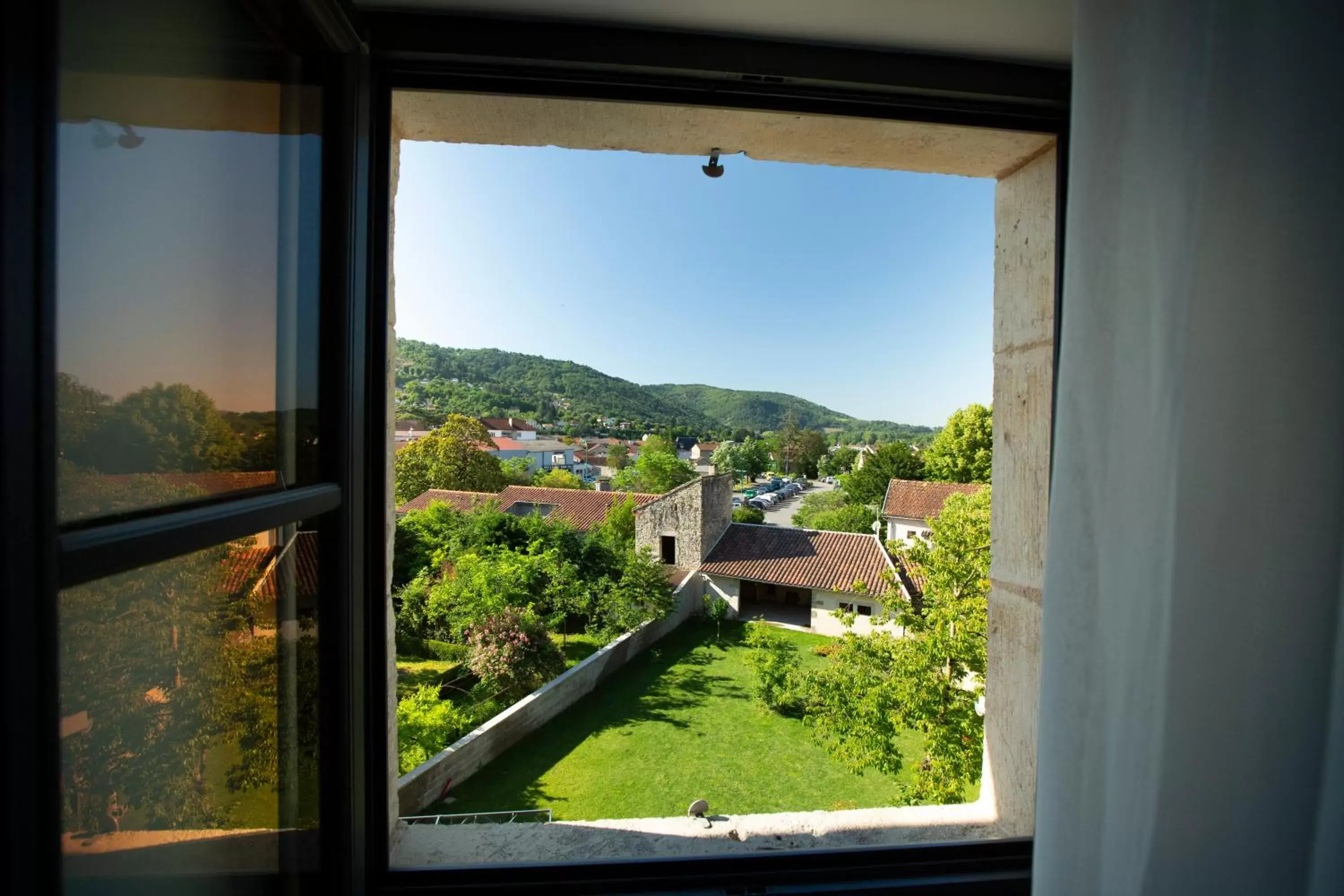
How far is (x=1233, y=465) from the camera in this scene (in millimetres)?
380

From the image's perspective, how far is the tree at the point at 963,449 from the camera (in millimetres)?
4594

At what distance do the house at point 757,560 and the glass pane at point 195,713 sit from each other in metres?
4.79

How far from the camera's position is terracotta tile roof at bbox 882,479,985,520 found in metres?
4.44

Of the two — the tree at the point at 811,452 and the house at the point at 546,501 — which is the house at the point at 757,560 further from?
the tree at the point at 811,452

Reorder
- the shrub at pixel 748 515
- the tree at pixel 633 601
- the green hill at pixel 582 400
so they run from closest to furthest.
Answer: the green hill at pixel 582 400 < the tree at pixel 633 601 < the shrub at pixel 748 515

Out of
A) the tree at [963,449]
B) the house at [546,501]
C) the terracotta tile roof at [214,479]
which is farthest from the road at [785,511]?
the terracotta tile roof at [214,479]

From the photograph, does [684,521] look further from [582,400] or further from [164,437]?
[164,437]

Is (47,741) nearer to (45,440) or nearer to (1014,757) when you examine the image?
(45,440)

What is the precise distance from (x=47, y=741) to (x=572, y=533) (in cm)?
423

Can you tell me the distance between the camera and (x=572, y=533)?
4.42m

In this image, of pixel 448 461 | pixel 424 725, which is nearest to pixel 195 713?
pixel 424 725

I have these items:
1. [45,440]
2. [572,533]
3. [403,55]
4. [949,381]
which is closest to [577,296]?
[572,533]

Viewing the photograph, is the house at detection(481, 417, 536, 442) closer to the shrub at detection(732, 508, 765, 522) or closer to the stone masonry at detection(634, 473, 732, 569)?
the stone masonry at detection(634, 473, 732, 569)

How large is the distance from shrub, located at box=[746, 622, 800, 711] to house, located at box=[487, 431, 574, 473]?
285cm
